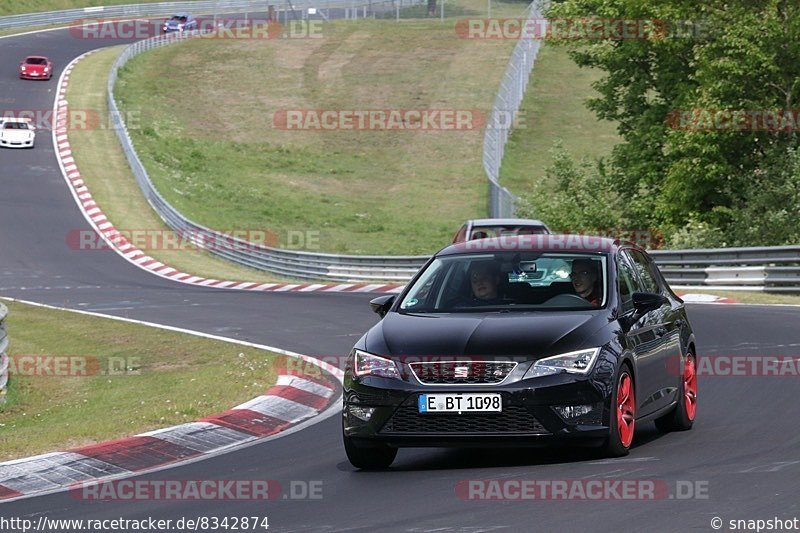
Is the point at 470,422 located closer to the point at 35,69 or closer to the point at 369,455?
the point at 369,455

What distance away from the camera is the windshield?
1023 centimetres

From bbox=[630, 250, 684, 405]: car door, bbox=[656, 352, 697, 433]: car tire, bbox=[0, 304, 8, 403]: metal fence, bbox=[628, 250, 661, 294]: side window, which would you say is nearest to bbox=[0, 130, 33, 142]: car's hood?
bbox=[0, 304, 8, 403]: metal fence

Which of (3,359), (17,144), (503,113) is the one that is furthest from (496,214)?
(3,359)

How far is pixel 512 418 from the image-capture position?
30.2 ft

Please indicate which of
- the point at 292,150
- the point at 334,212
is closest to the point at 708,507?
the point at 334,212

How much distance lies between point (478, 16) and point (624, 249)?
269ft

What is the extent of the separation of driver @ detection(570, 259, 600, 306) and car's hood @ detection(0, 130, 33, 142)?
51.9 m

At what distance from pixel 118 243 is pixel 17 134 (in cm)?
1729

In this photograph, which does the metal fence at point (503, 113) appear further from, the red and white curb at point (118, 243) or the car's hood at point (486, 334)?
the car's hood at point (486, 334)

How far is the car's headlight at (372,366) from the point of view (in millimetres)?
9477

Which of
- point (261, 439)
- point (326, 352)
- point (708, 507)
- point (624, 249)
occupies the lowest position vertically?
point (326, 352)

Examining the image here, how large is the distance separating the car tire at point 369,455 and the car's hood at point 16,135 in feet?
171

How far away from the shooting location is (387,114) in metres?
74.1

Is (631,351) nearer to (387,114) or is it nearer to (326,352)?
(326,352)
